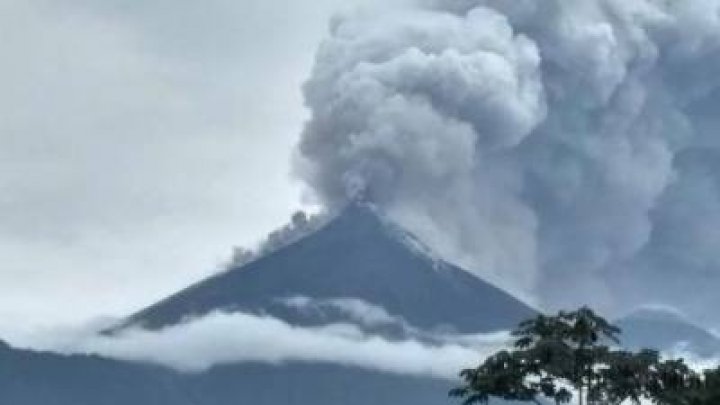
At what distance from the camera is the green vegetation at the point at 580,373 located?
24.1m

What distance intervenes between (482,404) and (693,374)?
3.40m

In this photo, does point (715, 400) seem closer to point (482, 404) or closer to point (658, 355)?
point (658, 355)

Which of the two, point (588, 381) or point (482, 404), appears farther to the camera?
point (482, 404)

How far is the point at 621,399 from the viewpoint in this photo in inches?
971

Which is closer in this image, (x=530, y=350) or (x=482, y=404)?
(x=530, y=350)

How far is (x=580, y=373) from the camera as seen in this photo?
957 inches

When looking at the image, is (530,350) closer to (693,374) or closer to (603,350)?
(603,350)

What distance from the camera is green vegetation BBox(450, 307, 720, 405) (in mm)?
24062

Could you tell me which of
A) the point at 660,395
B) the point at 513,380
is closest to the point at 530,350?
the point at 513,380

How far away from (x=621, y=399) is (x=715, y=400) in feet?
5.24

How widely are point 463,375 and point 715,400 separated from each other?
12.0ft

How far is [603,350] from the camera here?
24.4 metres

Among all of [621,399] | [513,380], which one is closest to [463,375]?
[513,380]

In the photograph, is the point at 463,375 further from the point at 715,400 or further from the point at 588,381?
the point at 715,400
